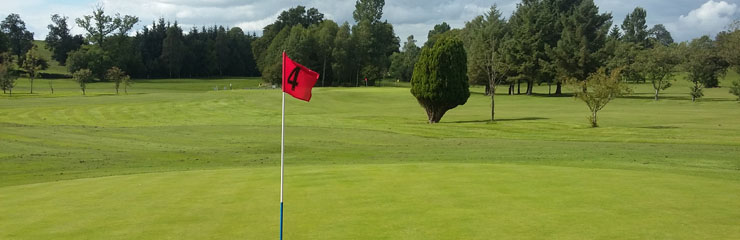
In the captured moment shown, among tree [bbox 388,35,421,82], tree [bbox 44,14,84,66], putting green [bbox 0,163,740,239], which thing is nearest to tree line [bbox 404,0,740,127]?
tree [bbox 388,35,421,82]

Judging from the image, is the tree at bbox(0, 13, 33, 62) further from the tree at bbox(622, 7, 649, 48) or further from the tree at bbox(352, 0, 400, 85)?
the tree at bbox(622, 7, 649, 48)

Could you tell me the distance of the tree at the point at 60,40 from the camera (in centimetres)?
14938

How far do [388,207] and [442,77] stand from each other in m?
33.4

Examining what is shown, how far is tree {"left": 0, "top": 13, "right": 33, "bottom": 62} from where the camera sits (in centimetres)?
15238

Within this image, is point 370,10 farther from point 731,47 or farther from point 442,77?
point 442,77

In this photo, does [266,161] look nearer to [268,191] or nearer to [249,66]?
[268,191]

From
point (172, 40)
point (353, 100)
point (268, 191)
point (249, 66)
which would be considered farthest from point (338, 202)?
point (249, 66)

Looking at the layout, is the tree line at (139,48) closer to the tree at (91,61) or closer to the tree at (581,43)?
the tree at (91,61)

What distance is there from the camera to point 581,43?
79625 millimetres

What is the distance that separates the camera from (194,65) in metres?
155

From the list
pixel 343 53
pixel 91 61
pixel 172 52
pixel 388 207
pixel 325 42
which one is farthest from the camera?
pixel 172 52

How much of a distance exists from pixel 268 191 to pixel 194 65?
14998 cm

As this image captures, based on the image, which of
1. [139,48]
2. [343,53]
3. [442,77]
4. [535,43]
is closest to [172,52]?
[139,48]

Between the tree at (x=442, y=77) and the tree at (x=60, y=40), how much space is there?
444ft
